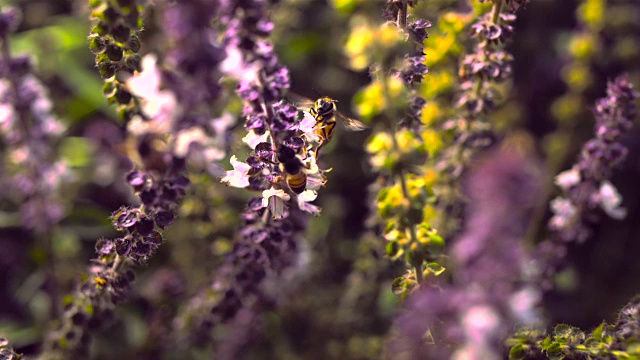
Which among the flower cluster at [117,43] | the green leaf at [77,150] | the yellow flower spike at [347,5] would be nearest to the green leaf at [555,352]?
the yellow flower spike at [347,5]

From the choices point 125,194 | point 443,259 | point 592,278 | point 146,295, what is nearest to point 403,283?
point 443,259

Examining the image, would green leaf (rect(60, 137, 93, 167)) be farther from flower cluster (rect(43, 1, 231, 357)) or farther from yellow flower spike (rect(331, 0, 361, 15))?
yellow flower spike (rect(331, 0, 361, 15))

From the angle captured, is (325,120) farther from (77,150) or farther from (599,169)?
(77,150)

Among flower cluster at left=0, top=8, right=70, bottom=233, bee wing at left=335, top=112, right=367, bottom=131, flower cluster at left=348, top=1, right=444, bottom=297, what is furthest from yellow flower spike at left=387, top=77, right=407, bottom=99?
flower cluster at left=0, top=8, right=70, bottom=233

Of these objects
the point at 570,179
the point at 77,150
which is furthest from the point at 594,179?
the point at 77,150

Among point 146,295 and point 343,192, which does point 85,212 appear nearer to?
point 146,295

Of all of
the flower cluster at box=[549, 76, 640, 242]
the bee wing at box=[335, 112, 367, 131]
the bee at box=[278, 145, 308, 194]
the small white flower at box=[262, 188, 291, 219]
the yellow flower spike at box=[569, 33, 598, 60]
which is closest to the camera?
the bee at box=[278, 145, 308, 194]
